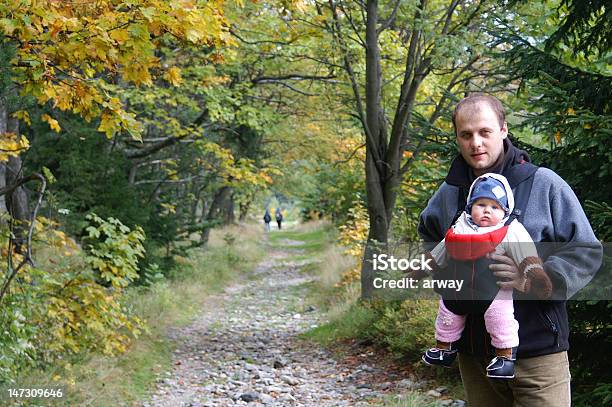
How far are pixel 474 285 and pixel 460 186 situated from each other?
417mm

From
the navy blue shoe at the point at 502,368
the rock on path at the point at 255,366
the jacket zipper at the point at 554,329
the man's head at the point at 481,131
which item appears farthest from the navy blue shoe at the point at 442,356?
the rock on path at the point at 255,366

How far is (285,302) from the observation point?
14891mm

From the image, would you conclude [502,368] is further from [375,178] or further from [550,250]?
[375,178]

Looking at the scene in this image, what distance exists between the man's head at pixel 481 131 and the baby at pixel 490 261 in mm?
101

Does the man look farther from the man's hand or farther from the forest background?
the forest background

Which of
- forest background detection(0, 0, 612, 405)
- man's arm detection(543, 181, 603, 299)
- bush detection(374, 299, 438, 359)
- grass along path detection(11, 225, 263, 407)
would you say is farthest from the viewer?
bush detection(374, 299, 438, 359)

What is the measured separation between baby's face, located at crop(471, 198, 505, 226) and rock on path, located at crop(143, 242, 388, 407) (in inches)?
172

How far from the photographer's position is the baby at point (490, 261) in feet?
7.84

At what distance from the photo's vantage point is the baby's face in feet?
7.89

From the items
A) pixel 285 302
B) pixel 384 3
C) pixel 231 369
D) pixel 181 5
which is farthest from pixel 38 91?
pixel 285 302

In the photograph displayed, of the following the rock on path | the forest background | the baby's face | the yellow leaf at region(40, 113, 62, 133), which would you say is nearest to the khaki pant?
the baby's face

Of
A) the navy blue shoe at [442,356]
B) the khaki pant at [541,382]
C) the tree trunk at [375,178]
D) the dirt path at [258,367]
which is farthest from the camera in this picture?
the tree trunk at [375,178]

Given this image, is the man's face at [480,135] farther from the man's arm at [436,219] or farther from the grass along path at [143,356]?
the grass along path at [143,356]

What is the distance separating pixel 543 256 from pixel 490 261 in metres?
0.20
